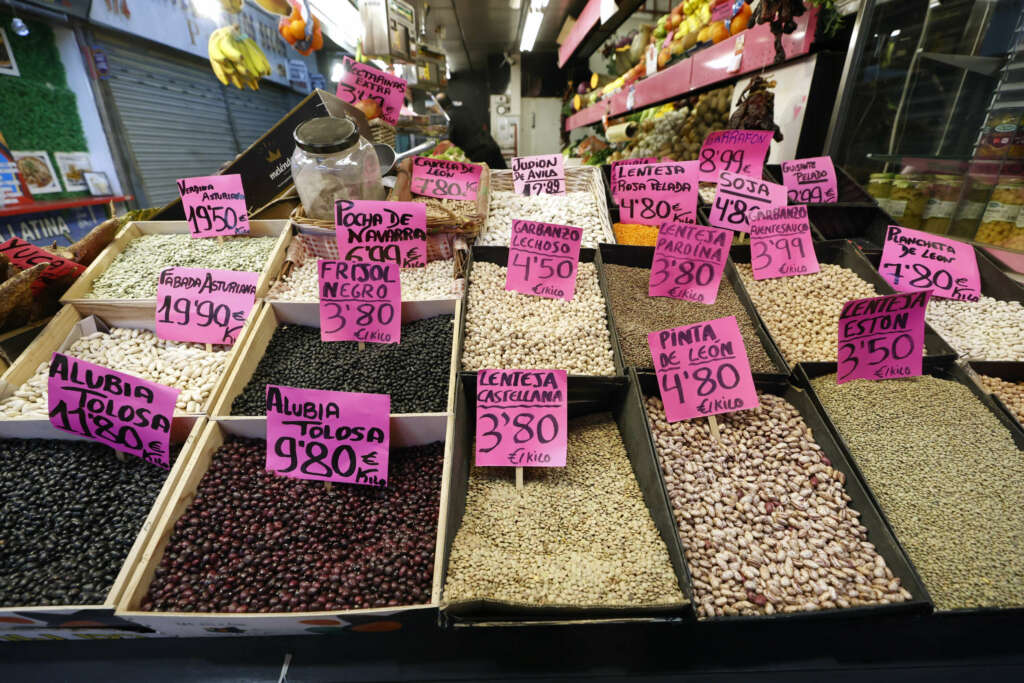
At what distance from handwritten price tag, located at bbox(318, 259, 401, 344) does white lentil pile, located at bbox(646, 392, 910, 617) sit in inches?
37.7

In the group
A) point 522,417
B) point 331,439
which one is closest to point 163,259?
point 331,439

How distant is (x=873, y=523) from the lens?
3.30ft

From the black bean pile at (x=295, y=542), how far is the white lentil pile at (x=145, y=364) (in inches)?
11.8

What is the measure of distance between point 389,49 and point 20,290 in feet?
10.8

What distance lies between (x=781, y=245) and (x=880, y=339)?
25.0 inches

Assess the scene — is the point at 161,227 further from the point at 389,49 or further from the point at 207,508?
the point at 389,49

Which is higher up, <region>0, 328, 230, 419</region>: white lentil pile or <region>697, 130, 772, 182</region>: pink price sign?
<region>697, 130, 772, 182</region>: pink price sign

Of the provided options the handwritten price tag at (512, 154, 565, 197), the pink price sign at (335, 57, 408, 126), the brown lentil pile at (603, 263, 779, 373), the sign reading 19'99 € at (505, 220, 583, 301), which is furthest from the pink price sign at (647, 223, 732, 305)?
the pink price sign at (335, 57, 408, 126)

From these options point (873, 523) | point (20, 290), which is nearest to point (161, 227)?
point (20, 290)

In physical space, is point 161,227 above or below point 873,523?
above

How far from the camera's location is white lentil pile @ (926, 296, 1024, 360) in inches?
59.8

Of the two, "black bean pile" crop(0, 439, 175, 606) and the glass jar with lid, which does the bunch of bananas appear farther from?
"black bean pile" crop(0, 439, 175, 606)

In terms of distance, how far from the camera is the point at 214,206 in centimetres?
194

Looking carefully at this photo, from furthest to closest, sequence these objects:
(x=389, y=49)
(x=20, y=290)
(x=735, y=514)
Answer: (x=389, y=49), (x=20, y=290), (x=735, y=514)
